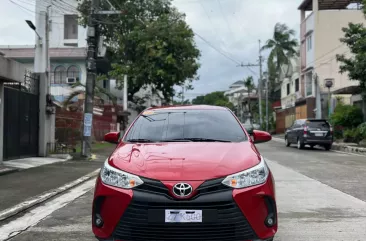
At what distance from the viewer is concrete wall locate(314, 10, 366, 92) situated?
35.9 metres

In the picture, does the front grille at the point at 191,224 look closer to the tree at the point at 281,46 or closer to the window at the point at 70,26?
the window at the point at 70,26

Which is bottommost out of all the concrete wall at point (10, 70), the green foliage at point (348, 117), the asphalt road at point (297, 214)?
the asphalt road at point (297, 214)

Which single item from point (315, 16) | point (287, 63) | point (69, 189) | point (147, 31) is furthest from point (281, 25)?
point (69, 189)

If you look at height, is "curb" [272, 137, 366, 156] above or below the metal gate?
below

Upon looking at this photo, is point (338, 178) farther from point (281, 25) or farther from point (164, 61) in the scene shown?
point (281, 25)

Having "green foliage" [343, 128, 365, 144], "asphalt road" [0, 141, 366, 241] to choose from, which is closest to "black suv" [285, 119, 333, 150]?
"green foliage" [343, 128, 365, 144]

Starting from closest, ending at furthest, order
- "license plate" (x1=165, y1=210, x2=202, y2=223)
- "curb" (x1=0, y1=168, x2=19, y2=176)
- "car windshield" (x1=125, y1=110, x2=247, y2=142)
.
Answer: "license plate" (x1=165, y1=210, x2=202, y2=223)
"car windshield" (x1=125, y1=110, x2=247, y2=142)
"curb" (x1=0, y1=168, x2=19, y2=176)

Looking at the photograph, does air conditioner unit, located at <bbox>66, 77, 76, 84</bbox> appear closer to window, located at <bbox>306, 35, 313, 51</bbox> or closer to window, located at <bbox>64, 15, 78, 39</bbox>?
window, located at <bbox>64, 15, 78, 39</bbox>

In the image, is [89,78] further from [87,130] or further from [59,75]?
[59,75]

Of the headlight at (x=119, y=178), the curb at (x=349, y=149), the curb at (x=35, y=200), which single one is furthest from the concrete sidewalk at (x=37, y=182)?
the curb at (x=349, y=149)

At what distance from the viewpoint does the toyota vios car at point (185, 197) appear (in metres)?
3.94

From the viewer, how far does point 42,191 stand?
29.0 ft

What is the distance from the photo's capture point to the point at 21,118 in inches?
578

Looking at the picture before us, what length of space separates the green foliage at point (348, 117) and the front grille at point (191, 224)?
77.7ft
